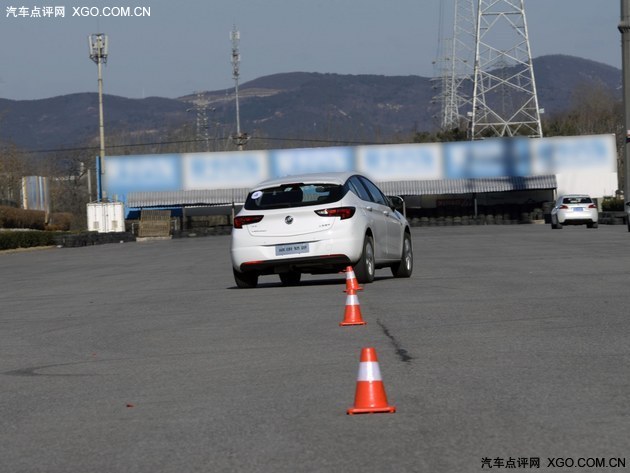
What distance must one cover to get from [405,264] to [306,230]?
296 cm

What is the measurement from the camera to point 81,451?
6531 mm

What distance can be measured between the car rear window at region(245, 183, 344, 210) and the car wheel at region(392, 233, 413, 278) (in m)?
2.40

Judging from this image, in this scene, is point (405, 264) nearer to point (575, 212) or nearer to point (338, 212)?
point (338, 212)

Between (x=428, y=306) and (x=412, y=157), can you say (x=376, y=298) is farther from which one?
(x=412, y=157)

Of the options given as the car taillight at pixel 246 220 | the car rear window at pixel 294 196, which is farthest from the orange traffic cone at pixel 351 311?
the car taillight at pixel 246 220

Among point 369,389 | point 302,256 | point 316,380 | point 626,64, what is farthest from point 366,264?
point 626,64

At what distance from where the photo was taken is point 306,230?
17453mm

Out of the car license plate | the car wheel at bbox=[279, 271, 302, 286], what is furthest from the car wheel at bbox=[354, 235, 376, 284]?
the car wheel at bbox=[279, 271, 302, 286]

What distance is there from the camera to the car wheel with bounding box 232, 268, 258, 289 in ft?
59.2

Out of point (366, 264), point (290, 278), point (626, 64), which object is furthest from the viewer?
point (626, 64)

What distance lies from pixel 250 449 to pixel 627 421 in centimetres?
213

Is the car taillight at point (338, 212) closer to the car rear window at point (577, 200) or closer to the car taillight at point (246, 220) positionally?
the car taillight at point (246, 220)

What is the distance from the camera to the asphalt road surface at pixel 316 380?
6.21 meters

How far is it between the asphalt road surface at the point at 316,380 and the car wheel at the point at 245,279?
691 mm
